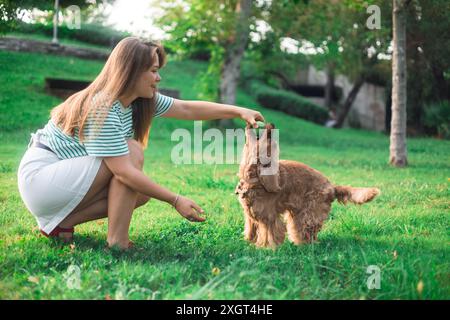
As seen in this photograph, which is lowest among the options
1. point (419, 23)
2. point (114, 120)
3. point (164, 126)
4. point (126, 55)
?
point (164, 126)

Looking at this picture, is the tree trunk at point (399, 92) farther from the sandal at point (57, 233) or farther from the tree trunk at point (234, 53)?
the tree trunk at point (234, 53)

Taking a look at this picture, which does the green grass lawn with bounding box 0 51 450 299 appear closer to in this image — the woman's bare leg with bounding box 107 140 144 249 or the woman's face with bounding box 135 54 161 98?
the woman's bare leg with bounding box 107 140 144 249

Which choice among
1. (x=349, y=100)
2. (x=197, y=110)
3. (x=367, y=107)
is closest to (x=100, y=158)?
(x=197, y=110)

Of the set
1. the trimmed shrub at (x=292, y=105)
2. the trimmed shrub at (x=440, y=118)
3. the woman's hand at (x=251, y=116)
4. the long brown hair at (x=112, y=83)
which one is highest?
the long brown hair at (x=112, y=83)

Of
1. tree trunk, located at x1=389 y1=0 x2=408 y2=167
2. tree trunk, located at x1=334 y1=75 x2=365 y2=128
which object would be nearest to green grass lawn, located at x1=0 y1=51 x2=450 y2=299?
tree trunk, located at x1=389 y1=0 x2=408 y2=167

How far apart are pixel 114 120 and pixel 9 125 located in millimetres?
4226

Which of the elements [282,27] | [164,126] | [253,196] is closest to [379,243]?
[253,196]

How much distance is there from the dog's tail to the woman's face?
1.50m

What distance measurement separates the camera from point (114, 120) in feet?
10.8

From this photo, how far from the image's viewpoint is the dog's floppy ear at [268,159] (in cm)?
330

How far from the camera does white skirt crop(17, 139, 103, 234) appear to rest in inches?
133

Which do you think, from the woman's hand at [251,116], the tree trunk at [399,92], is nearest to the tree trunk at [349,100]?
the tree trunk at [399,92]

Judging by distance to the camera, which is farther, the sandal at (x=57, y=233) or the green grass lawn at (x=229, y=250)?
the sandal at (x=57, y=233)

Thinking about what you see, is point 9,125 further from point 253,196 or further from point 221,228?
point 253,196
